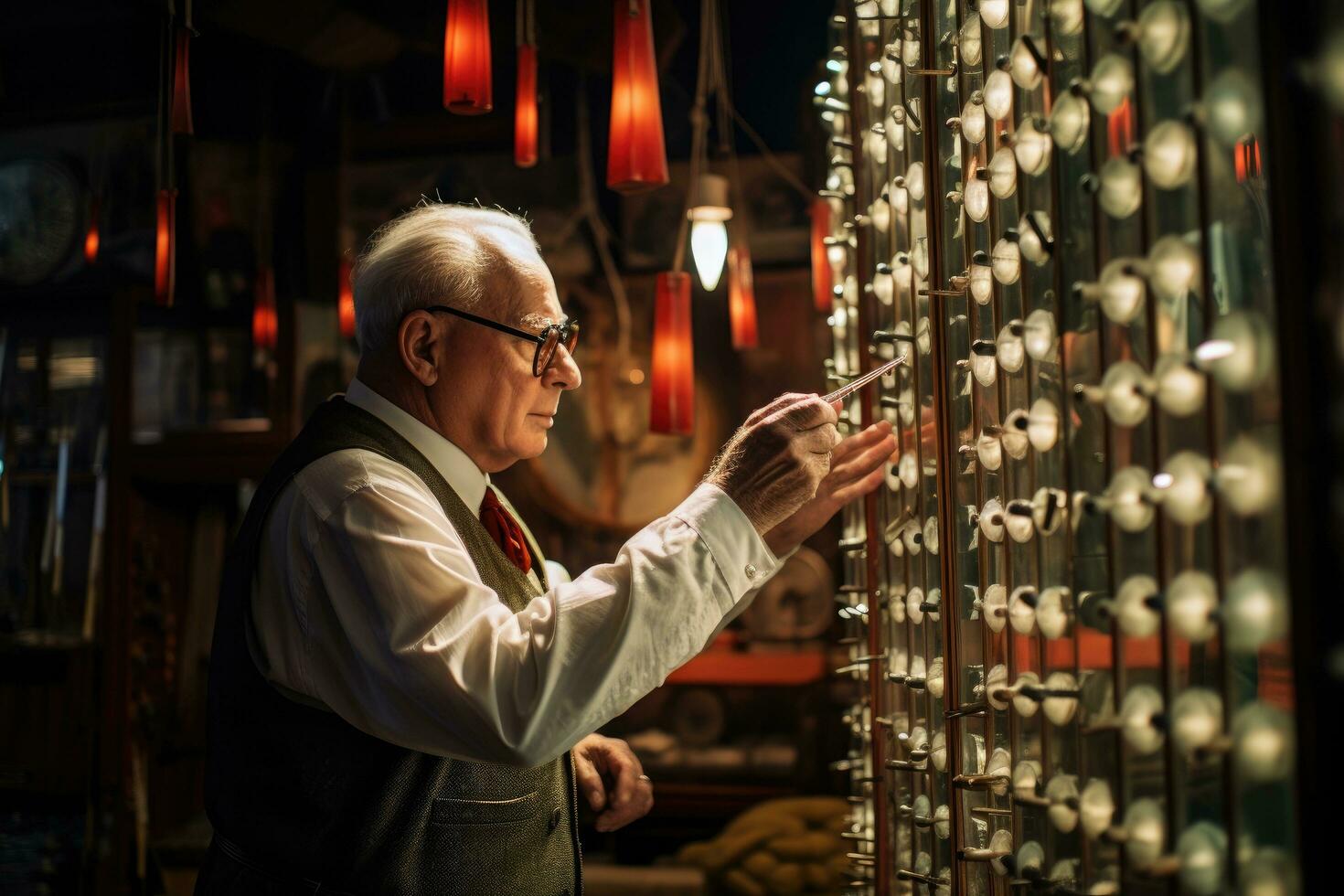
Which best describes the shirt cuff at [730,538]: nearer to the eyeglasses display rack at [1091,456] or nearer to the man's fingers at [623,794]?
the eyeglasses display rack at [1091,456]

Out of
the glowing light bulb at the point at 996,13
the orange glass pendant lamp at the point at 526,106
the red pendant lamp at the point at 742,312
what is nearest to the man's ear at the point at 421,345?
the glowing light bulb at the point at 996,13

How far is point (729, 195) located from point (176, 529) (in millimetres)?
3386

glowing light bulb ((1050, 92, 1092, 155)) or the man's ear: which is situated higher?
glowing light bulb ((1050, 92, 1092, 155))

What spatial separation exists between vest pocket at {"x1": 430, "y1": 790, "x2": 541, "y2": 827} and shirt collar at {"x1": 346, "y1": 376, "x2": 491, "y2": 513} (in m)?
0.56

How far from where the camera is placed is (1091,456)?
141 cm

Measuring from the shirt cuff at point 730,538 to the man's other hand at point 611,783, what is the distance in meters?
0.77

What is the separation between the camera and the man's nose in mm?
2469

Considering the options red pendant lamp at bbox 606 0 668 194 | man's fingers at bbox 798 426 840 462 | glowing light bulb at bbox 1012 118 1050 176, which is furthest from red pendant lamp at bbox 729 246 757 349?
glowing light bulb at bbox 1012 118 1050 176

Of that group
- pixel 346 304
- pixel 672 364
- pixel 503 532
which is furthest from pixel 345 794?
pixel 346 304

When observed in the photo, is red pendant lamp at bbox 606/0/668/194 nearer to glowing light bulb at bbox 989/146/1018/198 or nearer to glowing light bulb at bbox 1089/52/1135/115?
glowing light bulb at bbox 989/146/1018/198

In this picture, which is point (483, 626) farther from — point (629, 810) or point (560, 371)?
point (629, 810)

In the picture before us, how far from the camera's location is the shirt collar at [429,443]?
92.3 inches

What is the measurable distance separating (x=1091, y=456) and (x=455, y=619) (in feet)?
3.20

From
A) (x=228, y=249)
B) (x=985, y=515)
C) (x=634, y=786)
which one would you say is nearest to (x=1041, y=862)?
(x=985, y=515)
